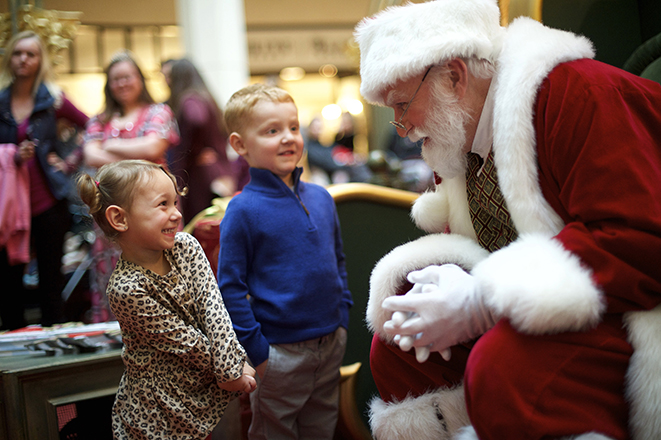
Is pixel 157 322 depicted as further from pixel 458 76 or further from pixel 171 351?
pixel 458 76

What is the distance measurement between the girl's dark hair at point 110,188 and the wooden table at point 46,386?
462 millimetres

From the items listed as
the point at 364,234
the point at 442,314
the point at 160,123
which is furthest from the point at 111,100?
the point at 442,314

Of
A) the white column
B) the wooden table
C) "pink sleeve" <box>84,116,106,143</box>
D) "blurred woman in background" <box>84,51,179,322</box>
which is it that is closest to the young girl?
the wooden table

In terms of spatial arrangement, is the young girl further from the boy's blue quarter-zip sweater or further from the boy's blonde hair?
the boy's blonde hair

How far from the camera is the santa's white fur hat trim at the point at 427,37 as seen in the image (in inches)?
52.0

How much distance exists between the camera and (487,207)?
56.7 inches

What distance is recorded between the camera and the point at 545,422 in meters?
1.03

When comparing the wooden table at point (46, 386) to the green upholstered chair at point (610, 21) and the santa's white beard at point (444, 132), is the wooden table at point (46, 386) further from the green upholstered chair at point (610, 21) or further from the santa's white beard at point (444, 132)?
the green upholstered chair at point (610, 21)

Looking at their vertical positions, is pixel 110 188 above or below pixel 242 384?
above

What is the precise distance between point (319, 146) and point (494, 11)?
4422 millimetres

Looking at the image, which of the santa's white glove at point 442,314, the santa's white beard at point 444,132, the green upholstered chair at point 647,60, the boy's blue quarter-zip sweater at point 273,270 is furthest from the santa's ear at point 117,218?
the green upholstered chair at point 647,60

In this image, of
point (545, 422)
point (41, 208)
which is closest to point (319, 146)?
point (41, 208)

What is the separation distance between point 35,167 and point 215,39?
3.78 metres

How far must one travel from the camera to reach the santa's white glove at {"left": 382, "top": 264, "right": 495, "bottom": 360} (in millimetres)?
1189
